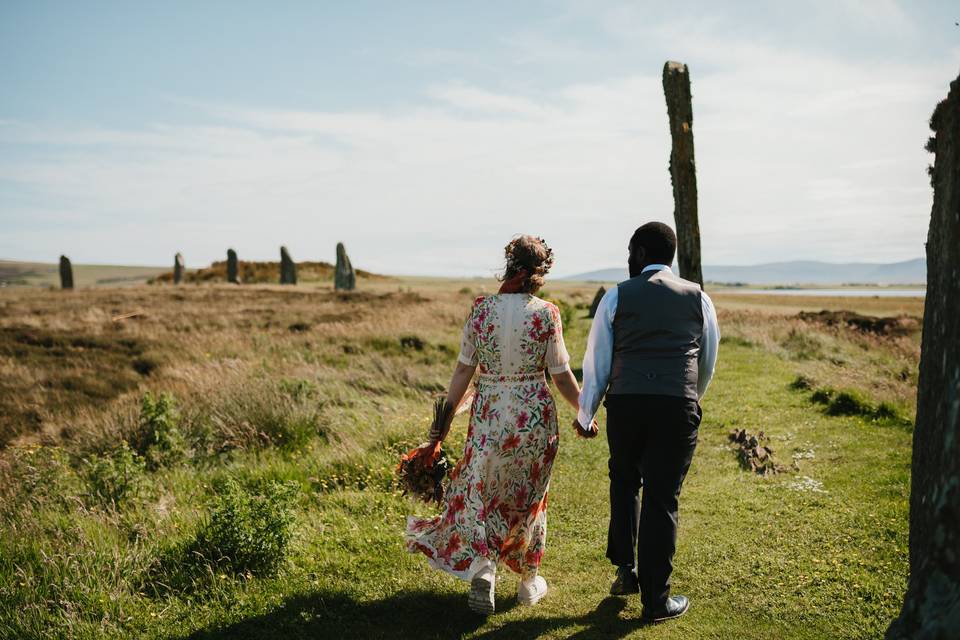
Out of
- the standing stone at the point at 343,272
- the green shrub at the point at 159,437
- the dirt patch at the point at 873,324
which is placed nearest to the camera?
the green shrub at the point at 159,437

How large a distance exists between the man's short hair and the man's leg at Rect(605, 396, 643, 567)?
100cm

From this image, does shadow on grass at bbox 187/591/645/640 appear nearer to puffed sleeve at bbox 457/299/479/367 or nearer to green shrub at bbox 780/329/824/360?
puffed sleeve at bbox 457/299/479/367

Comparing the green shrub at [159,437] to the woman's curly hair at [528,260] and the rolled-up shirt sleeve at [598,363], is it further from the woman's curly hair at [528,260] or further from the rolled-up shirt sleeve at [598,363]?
the rolled-up shirt sleeve at [598,363]

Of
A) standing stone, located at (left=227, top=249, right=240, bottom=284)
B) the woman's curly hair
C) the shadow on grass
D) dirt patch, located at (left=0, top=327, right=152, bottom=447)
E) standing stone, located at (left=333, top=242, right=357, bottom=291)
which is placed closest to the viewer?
the shadow on grass

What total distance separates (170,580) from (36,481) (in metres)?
2.88

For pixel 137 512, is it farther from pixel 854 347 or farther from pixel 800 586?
pixel 854 347

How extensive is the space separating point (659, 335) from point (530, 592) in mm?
2157

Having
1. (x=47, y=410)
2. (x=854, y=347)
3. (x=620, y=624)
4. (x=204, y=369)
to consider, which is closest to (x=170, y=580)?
(x=620, y=624)

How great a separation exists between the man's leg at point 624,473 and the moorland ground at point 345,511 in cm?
48

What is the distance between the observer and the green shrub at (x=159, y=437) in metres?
8.65

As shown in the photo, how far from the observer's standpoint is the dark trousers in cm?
445

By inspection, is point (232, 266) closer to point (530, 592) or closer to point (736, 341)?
point (736, 341)

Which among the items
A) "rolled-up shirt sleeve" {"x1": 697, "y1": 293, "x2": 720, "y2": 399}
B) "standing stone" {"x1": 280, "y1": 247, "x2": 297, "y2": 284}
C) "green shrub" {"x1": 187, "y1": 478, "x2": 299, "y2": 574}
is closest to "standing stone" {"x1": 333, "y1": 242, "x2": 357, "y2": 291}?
"standing stone" {"x1": 280, "y1": 247, "x2": 297, "y2": 284}

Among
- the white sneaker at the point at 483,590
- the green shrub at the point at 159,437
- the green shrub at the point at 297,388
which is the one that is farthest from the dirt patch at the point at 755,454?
the green shrub at the point at 159,437
